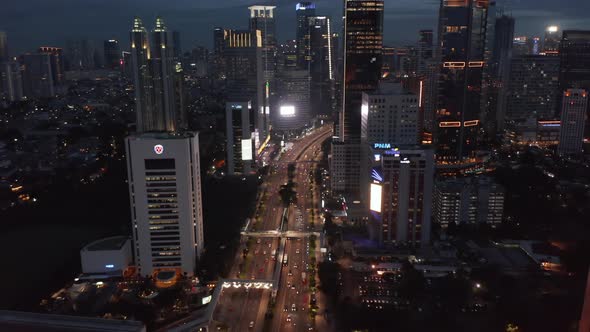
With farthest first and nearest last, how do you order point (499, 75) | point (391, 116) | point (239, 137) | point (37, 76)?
point (37, 76), point (499, 75), point (239, 137), point (391, 116)

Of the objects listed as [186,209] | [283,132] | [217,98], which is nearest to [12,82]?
[217,98]

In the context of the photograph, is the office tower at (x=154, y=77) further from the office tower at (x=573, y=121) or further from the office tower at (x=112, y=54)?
the office tower at (x=112, y=54)

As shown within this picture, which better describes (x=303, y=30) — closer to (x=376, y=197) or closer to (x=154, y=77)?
(x=154, y=77)

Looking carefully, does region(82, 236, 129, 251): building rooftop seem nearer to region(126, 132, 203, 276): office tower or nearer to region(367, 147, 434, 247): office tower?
region(126, 132, 203, 276): office tower

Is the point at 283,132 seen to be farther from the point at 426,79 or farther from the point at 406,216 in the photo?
the point at 406,216

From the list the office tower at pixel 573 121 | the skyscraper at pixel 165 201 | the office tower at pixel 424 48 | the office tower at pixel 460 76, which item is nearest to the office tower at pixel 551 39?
the office tower at pixel 424 48

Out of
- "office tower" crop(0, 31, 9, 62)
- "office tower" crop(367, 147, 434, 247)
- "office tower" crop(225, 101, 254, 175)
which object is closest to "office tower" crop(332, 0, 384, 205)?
"office tower" crop(225, 101, 254, 175)

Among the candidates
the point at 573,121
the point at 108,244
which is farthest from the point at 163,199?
the point at 573,121
